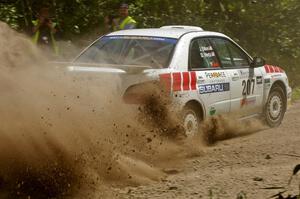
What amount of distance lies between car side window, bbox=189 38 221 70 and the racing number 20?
2.14 ft

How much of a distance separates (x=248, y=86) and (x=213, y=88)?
1.08m

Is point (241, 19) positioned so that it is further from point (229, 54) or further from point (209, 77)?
point (209, 77)

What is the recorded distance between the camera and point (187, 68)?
8461 mm

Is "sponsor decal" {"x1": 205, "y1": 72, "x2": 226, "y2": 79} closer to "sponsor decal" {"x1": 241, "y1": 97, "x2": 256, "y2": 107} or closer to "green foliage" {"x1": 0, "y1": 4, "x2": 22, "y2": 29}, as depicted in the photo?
"sponsor decal" {"x1": 241, "y1": 97, "x2": 256, "y2": 107}

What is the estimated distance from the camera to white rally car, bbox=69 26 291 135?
800 centimetres

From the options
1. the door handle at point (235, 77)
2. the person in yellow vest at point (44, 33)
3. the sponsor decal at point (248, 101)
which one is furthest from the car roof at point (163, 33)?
the person in yellow vest at point (44, 33)

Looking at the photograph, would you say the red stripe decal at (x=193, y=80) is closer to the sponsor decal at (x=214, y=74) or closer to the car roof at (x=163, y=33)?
the sponsor decal at (x=214, y=74)

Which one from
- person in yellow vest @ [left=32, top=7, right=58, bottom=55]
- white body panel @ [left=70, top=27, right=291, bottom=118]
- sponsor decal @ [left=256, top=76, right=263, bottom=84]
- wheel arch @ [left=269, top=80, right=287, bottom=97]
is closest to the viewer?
white body panel @ [left=70, top=27, right=291, bottom=118]

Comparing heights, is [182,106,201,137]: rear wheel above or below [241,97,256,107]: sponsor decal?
above

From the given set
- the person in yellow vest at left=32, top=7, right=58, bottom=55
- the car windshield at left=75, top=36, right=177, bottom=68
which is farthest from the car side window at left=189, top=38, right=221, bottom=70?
the person in yellow vest at left=32, top=7, right=58, bottom=55

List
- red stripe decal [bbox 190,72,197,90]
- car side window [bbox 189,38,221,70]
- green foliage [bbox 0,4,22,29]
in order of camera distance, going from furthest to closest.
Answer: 1. green foliage [bbox 0,4,22,29]
2. car side window [bbox 189,38,221,70]
3. red stripe decal [bbox 190,72,197,90]

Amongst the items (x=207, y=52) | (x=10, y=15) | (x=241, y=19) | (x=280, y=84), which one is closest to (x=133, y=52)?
(x=207, y=52)

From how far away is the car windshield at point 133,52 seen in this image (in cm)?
845

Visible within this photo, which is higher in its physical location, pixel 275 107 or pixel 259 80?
pixel 259 80
